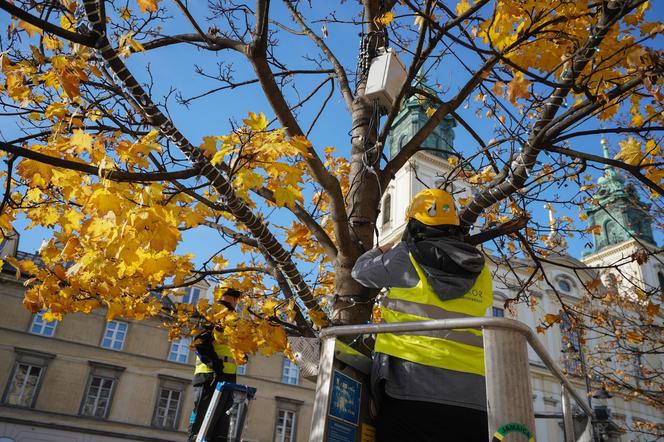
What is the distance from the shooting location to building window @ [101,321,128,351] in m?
29.6

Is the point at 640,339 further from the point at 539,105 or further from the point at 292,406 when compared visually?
the point at 292,406

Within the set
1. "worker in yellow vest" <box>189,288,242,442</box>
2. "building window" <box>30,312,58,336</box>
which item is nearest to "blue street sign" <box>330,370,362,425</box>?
"worker in yellow vest" <box>189,288,242,442</box>

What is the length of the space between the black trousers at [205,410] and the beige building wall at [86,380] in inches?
874

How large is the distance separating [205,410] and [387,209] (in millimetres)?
27276

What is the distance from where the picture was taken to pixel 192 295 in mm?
33625

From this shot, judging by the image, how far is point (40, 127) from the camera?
5.14 meters

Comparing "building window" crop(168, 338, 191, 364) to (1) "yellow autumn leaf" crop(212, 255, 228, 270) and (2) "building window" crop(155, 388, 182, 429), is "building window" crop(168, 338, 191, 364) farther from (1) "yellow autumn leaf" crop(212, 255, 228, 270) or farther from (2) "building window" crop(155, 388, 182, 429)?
(1) "yellow autumn leaf" crop(212, 255, 228, 270)

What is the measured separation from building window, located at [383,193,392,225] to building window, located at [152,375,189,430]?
15.4 metres

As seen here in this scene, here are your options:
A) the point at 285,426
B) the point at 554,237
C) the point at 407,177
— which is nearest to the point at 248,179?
the point at 554,237

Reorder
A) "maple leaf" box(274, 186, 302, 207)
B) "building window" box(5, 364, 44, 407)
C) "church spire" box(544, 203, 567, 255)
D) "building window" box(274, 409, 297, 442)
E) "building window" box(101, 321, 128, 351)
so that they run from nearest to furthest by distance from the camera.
Answer: "maple leaf" box(274, 186, 302, 207)
"church spire" box(544, 203, 567, 255)
"building window" box(5, 364, 44, 407)
"building window" box(101, 321, 128, 351)
"building window" box(274, 409, 297, 442)

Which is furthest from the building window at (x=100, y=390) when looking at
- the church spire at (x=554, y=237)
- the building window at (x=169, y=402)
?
the church spire at (x=554, y=237)

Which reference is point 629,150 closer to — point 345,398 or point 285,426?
point 345,398

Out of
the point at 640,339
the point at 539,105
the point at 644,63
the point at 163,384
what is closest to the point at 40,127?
the point at 539,105

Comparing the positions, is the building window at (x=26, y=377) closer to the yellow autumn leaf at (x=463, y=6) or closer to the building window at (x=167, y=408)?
the building window at (x=167, y=408)
